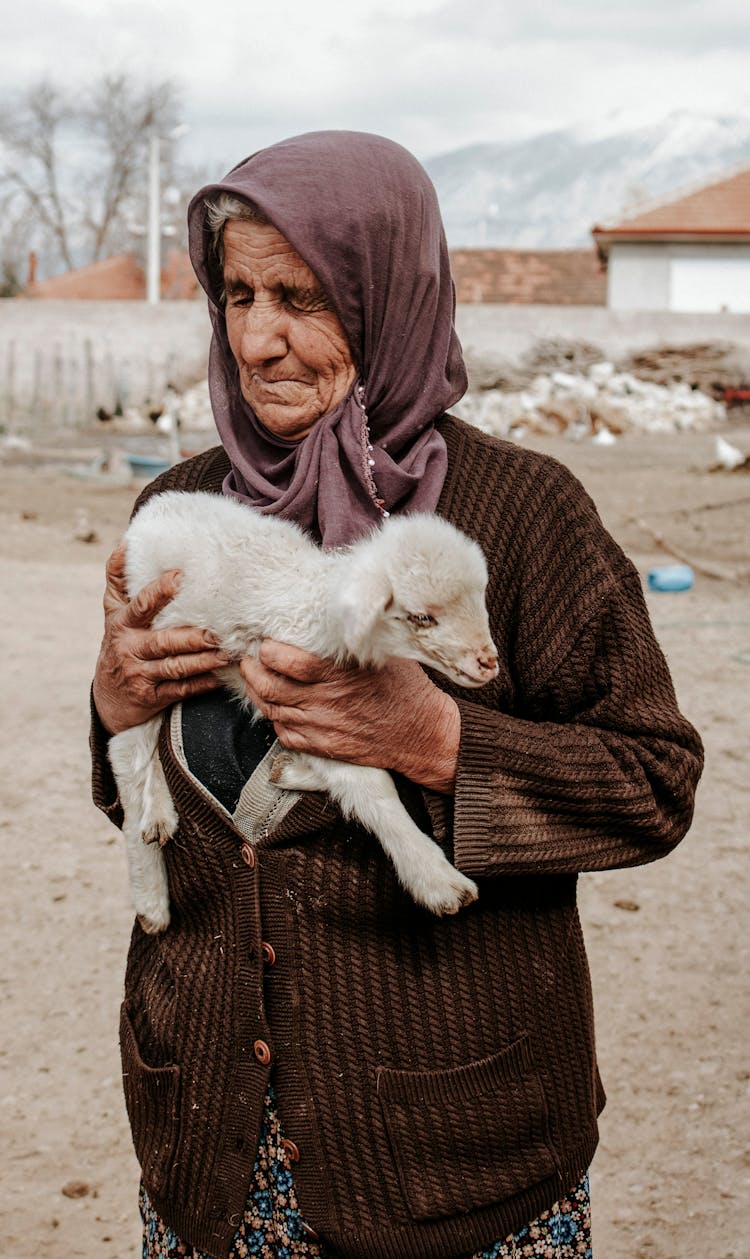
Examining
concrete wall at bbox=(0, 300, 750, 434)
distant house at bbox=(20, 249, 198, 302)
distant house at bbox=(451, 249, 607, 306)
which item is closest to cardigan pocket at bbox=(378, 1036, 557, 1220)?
concrete wall at bbox=(0, 300, 750, 434)

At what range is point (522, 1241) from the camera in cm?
188

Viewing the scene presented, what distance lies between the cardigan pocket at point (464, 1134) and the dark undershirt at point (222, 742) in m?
0.46

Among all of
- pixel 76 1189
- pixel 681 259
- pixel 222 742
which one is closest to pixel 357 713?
pixel 222 742

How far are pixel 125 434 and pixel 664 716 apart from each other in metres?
24.5

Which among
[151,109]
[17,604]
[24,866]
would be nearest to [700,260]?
[151,109]

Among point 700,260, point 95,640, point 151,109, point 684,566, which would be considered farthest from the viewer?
point 151,109

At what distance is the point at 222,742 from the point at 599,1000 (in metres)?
2.72

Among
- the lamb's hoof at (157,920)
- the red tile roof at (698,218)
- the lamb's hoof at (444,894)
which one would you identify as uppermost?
the red tile roof at (698,218)

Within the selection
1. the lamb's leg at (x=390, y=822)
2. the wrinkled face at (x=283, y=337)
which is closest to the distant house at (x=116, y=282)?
the wrinkled face at (x=283, y=337)

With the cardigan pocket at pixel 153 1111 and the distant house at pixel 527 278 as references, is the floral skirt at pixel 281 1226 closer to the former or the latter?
the cardigan pocket at pixel 153 1111

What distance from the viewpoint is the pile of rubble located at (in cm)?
2172

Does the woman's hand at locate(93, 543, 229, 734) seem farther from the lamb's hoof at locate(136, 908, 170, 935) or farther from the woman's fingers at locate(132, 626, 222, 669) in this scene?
the lamb's hoof at locate(136, 908, 170, 935)

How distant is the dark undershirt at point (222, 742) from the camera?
1943 mm

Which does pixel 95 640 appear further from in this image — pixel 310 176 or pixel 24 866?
pixel 310 176
